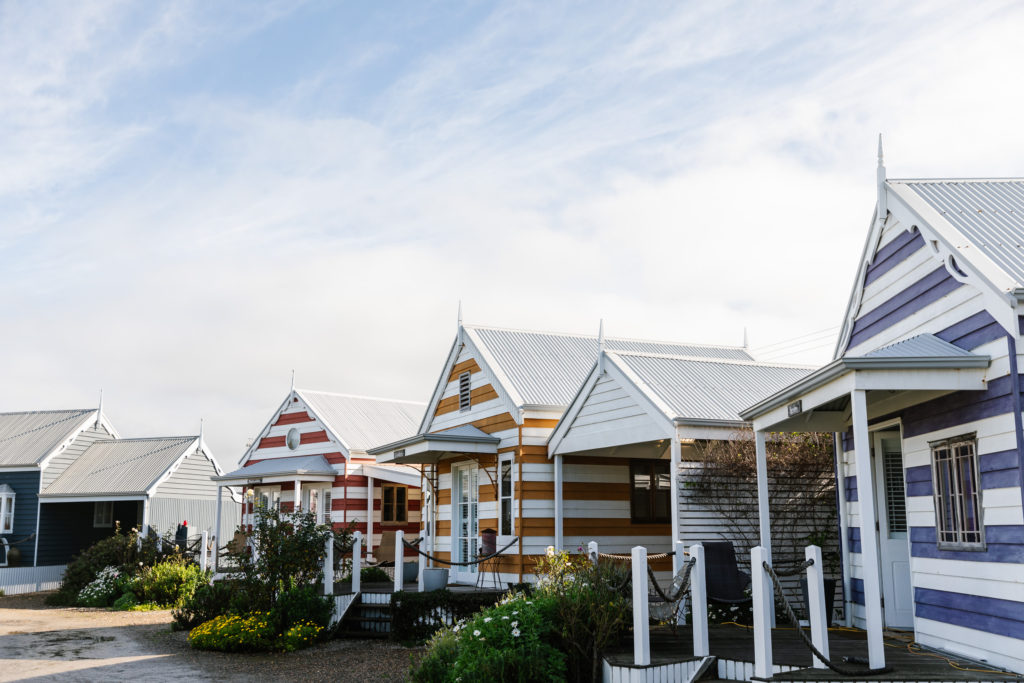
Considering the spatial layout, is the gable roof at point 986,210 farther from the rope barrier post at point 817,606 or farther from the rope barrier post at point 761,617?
the rope barrier post at point 761,617

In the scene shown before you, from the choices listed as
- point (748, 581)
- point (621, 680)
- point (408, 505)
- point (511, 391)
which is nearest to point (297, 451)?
point (408, 505)

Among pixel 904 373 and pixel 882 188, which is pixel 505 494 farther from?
pixel 904 373

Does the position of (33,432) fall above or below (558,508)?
above

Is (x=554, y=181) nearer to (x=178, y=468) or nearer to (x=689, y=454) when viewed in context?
(x=689, y=454)

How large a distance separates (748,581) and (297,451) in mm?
17852

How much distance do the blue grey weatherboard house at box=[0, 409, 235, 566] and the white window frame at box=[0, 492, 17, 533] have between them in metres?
0.03

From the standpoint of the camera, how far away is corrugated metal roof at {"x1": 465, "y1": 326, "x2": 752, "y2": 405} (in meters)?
17.7

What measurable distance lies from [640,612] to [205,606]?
11221 mm

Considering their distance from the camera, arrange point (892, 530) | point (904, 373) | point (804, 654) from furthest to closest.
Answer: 1. point (892, 530)
2. point (804, 654)
3. point (904, 373)

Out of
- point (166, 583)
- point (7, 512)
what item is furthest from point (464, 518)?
point (7, 512)

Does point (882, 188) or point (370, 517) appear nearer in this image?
point (882, 188)

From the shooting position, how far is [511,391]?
1730 centimetres

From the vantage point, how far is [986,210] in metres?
10.2

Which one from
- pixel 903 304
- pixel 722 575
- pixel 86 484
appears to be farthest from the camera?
pixel 86 484
